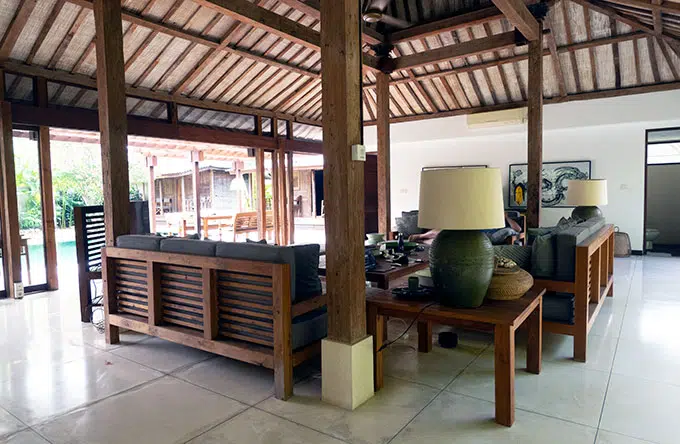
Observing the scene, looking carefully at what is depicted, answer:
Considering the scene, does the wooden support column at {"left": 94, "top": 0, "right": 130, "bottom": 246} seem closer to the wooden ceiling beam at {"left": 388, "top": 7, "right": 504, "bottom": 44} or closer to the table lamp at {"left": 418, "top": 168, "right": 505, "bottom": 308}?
the table lamp at {"left": 418, "top": 168, "right": 505, "bottom": 308}

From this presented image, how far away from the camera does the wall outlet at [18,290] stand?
5293 millimetres

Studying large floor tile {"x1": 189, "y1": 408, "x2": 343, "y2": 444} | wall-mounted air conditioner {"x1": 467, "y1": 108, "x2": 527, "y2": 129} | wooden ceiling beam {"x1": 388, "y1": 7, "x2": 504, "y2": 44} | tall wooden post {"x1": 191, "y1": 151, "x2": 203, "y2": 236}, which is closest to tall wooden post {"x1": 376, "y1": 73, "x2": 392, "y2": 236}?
wooden ceiling beam {"x1": 388, "y1": 7, "x2": 504, "y2": 44}

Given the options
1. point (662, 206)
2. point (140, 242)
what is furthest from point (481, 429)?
point (662, 206)

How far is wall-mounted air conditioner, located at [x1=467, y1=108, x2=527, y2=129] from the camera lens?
8.70 meters

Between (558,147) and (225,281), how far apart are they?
794cm

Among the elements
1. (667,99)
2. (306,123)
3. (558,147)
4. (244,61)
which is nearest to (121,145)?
(244,61)

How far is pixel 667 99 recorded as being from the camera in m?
7.52

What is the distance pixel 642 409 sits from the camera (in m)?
2.40

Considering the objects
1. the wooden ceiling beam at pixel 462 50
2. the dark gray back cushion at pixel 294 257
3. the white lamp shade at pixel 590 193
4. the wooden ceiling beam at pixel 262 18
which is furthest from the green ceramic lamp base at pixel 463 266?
the wooden ceiling beam at pixel 462 50

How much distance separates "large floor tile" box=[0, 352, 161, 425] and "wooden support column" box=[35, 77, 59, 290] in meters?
3.10

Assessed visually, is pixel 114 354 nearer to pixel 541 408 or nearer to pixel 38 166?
pixel 541 408

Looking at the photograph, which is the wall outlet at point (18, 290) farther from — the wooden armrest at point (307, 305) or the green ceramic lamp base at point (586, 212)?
the green ceramic lamp base at point (586, 212)

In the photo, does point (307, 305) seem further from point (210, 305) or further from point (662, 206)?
point (662, 206)

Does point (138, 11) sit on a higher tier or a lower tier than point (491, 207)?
higher
